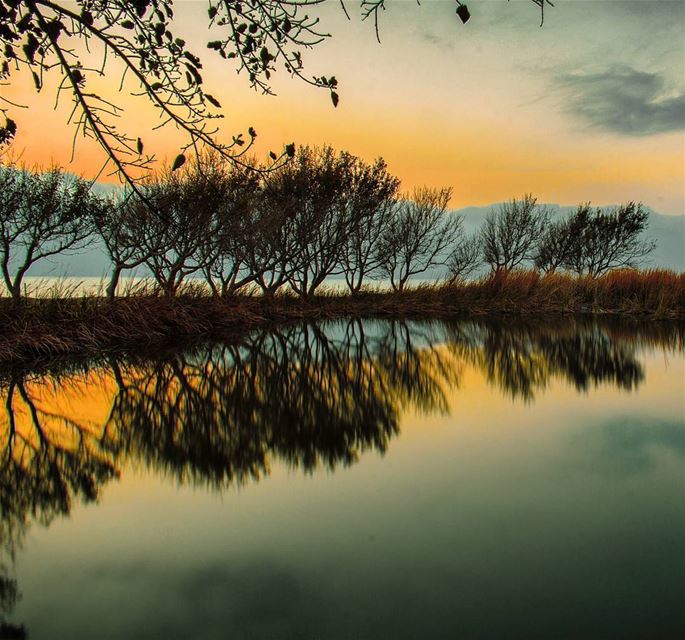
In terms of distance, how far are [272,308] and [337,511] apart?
50.7 ft

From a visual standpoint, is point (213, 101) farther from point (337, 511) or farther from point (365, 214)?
point (365, 214)

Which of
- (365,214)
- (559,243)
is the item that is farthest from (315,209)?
(559,243)

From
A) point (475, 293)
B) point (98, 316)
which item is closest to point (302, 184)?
point (475, 293)

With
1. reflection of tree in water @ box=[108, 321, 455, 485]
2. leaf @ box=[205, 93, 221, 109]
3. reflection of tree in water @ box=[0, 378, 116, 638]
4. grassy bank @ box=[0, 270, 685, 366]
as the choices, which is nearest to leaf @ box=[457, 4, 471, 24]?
leaf @ box=[205, 93, 221, 109]

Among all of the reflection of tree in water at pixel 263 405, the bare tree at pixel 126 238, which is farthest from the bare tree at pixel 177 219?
the reflection of tree in water at pixel 263 405

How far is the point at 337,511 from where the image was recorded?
119 inches

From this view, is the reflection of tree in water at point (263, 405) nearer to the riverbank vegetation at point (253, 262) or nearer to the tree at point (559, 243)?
the riverbank vegetation at point (253, 262)

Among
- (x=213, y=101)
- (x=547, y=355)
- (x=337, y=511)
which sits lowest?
(x=337, y=511)

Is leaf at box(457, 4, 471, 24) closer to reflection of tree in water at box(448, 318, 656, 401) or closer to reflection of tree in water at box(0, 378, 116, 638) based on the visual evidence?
reflection of tree in water at box(0, 378, 116, 638)

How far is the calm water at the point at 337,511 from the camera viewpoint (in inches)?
78.3

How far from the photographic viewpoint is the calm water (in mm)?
1988

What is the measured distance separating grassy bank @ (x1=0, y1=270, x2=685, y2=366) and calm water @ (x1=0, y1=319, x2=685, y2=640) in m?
2.60

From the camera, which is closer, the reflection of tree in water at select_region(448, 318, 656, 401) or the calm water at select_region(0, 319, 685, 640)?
the calm water at select_region(0, 319, 685, 640)

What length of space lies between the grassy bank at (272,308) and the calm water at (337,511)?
260 cm
